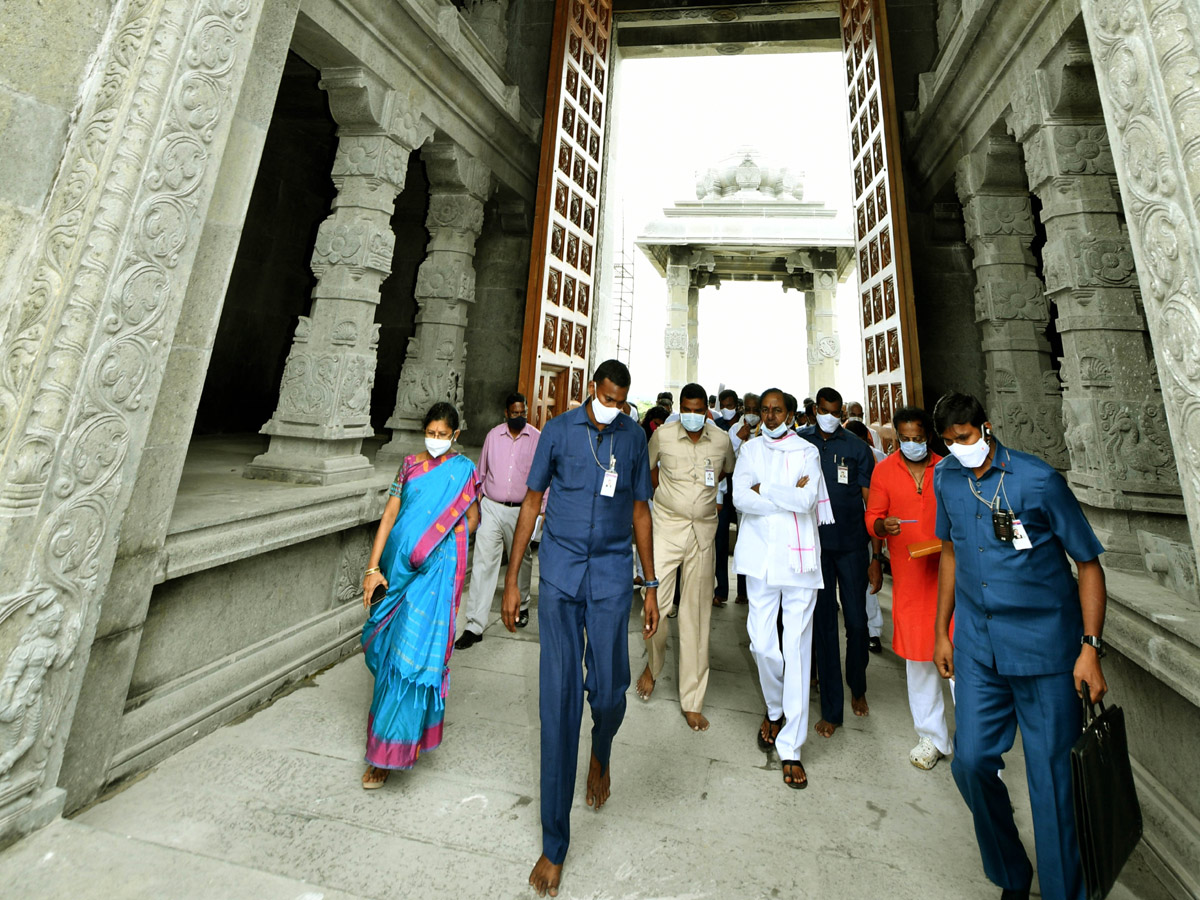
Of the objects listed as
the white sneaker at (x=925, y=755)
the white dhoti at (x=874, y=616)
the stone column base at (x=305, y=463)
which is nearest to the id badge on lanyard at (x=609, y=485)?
the white sneaker at (x=925, y=755)

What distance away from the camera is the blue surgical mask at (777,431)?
3169 millimetres

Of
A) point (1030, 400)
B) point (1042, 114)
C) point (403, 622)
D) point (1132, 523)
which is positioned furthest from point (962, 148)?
point (403, 622)

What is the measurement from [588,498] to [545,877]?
4.72 feet

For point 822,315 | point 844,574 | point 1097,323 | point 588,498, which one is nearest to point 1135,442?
point 1097,323

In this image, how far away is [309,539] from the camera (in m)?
3.65

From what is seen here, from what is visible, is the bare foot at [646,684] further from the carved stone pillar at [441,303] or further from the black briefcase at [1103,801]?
the carved stone pillar at [441,303]

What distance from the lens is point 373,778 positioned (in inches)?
99.8

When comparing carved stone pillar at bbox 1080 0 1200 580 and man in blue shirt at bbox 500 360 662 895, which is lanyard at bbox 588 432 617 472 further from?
carved stone pillar at bbox 1080 0 1200 580

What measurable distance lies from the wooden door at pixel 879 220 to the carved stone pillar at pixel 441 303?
15.2 feet

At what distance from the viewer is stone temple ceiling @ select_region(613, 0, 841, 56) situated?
28.9 ft

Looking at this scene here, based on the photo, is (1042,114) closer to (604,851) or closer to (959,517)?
(959,517)

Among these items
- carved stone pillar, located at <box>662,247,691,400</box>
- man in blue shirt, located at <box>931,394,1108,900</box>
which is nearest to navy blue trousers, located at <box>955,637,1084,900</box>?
man in blue shirt, located at <box>931,394,1108,900</box>

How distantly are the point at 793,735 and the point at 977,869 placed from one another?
2.72 ft

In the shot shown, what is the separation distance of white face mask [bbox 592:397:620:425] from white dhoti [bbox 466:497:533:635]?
210cm
